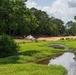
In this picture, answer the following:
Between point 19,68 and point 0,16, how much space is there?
15.8m

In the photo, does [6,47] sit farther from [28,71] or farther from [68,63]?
[28,71]

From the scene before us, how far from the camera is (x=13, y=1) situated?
41031 millimetres

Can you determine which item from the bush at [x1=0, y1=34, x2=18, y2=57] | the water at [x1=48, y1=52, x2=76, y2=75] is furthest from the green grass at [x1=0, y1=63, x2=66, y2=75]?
the bush at [x1=0, y1=34, x2=18, y2=57]

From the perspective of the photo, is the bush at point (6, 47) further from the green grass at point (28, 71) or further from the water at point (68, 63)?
the green grass at point (28, 71)

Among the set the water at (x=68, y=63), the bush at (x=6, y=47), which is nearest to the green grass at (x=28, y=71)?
the water at (x=68, y=63)

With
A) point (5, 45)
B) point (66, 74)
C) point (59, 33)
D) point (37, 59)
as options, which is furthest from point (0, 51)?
point (59, 33)

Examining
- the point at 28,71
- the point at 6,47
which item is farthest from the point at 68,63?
the point at 28,71

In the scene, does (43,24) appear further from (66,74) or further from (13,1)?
(66,74)

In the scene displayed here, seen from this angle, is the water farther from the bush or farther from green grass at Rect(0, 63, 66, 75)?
the bush

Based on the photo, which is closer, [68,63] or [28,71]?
[28,71]

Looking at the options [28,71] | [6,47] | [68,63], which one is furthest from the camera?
[6,47]

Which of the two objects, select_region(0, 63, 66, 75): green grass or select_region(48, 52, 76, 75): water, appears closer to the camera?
select_region(0, 63, 66, 75): green grass

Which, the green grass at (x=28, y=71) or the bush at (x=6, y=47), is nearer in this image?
the green grass at (x=28, y=71)

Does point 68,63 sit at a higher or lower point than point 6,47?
lower
